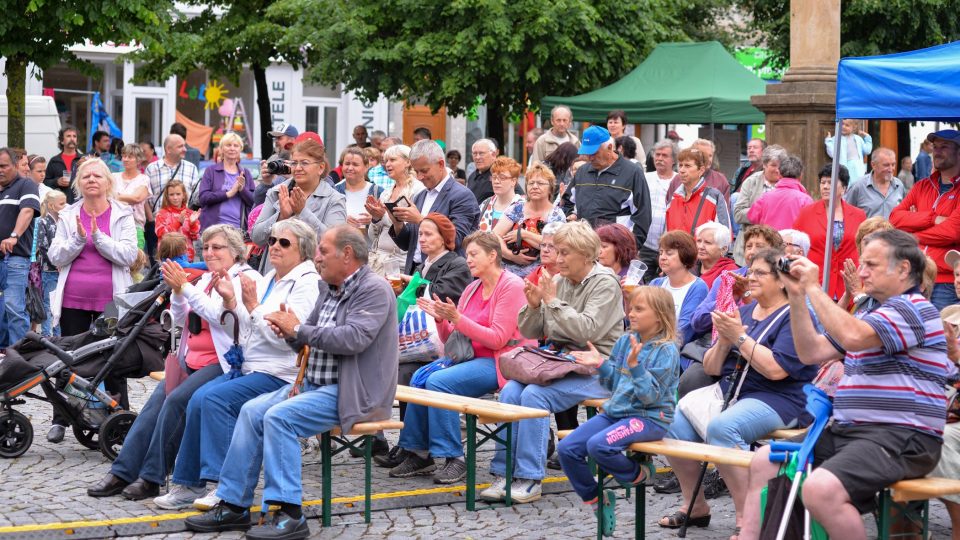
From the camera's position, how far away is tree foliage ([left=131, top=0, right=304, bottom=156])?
23.6 m

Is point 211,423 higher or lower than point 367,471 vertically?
higher

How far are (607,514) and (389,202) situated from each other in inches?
153

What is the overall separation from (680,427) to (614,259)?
1694 millimetres

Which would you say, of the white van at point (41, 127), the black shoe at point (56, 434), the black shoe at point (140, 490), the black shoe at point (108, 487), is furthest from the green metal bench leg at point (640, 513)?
the white van at point (41, 127)

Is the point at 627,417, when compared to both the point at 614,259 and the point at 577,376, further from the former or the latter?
the point at 614,259

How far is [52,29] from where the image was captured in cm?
1728

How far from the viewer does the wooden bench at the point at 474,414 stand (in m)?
7.38

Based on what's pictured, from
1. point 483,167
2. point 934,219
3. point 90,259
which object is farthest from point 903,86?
point 90,259

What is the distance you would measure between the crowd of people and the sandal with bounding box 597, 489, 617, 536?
22 millimetres

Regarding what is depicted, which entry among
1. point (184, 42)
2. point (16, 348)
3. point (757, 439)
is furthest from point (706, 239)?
point (184, 42)

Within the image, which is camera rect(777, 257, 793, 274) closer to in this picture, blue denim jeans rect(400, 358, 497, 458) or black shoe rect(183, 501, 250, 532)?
blue denim jeans rect(400, 358, 497, 458)

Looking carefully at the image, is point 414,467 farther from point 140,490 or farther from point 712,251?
point 712,251

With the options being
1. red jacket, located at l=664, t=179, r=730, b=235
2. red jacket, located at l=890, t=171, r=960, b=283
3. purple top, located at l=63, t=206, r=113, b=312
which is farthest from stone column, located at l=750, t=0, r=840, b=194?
purple top, located at l=63, t=206, r=113, b=312

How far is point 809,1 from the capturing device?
44.2 ft
